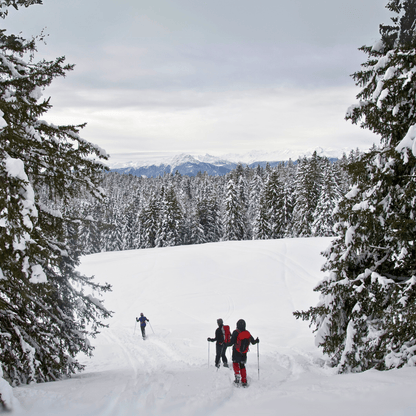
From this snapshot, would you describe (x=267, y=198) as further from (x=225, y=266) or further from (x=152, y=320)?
(x=152, y=320)

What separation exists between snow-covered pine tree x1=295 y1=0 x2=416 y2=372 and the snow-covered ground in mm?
751

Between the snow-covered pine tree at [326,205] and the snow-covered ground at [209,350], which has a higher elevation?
the snow-covered pine tree at [326,205]

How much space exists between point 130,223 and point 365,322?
55.1 metres

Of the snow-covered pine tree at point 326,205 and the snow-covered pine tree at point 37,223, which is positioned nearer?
the snow-covered pine tree at point 37,223

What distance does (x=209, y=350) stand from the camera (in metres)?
10.5

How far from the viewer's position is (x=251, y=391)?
607 centimetres

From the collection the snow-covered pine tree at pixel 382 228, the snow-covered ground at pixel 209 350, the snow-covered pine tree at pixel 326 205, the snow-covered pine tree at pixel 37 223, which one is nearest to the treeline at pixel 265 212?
the snow-covered pine tree at pixel 326 205

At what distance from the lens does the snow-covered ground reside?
4.67 metres

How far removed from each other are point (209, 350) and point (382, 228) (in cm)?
723

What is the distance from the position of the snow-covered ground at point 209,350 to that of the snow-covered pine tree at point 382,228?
0.75 metres

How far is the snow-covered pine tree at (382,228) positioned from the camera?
18.4 feet

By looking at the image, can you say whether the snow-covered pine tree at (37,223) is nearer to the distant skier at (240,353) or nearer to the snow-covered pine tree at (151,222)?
the distant skier at (240,353)

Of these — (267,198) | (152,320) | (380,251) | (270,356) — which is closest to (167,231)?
(267,198)

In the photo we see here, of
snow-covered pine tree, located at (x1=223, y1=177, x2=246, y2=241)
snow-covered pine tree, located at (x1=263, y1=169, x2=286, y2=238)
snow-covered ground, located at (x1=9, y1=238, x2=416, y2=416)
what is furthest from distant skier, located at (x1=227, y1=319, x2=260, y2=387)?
snow-covered pine tree, located at (x1=223, y1=177, x2=246, y2=241)
